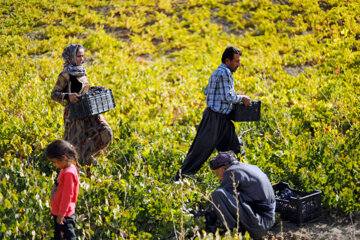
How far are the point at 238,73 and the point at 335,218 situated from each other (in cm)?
613

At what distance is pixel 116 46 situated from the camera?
13.6 meters

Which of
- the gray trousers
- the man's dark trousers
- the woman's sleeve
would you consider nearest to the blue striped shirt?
the man's dark trousers

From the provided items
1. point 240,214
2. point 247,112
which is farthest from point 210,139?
point 240,214

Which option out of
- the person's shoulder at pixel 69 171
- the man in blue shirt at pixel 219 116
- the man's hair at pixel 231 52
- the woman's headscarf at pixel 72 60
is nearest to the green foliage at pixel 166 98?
the man in blue shirt at pixel 219 116

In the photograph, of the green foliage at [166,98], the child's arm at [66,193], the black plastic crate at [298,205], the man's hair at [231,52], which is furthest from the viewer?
the man's hair at [231,52]

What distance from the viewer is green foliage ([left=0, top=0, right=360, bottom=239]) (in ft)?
14.6

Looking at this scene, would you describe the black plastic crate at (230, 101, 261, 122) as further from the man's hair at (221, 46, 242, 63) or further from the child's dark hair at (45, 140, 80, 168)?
the child's dark hair at (45, 140, 80, 168)

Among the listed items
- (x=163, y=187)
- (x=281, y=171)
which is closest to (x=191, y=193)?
(x=163, y=187)

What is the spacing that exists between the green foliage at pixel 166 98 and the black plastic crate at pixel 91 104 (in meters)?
0.63

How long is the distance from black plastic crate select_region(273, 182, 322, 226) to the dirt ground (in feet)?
0.23

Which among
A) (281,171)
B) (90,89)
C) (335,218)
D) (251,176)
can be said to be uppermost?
(90,89)

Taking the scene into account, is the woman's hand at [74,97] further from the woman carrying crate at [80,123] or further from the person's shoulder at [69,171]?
the person's shoulder at [69,171]

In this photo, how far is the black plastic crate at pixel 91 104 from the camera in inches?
207

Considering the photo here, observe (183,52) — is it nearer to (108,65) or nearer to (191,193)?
(108,65)
